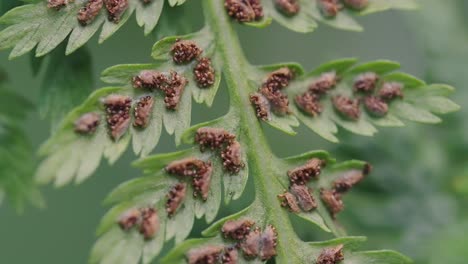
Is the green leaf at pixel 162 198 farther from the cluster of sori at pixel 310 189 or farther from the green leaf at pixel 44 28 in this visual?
the green leaf at pixel 44 28

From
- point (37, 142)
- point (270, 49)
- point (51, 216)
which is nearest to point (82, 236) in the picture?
point (51, 216)

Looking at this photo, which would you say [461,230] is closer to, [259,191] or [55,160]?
[259,191]

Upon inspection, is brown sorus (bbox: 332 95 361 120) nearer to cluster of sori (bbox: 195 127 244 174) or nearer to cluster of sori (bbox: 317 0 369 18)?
cluster of sori (bbox: 317 0 369 18)

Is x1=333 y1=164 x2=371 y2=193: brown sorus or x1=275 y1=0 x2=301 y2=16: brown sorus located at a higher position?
x1=275 y1=0 x2=301 y2=16: brown sorus

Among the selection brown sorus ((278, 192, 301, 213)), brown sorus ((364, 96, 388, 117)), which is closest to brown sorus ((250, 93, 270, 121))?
brown sorus ((278, 192, 301, 213))

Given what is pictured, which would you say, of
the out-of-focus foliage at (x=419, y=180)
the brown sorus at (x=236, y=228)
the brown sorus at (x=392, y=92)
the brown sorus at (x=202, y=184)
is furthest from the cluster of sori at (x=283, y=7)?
the out-of-focus foliage at (x=419, y=180)

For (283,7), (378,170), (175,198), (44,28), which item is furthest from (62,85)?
(378,170)

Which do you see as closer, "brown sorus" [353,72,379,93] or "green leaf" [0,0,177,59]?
"green leaf" [0,0,177,59]
